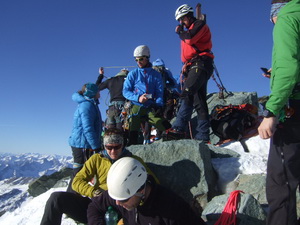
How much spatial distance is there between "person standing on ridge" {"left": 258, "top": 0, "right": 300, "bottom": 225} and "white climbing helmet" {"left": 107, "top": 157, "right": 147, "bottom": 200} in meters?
1.42

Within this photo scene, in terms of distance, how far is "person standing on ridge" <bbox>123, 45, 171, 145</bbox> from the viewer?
22.3 ft

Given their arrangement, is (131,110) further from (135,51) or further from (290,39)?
(290,39)

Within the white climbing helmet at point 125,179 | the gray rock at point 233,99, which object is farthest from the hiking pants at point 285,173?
the gray rock at point 233,99

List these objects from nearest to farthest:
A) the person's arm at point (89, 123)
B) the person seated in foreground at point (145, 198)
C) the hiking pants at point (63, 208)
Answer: the person seated in foreground at point (145, 198) < the hiking pants at point (63, 208) < the person's arm at point (89, 123)

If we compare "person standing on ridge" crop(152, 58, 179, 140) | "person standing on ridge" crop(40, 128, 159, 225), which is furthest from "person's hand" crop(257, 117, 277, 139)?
"person standing on ridge" crop(152, 58, 179, 140)

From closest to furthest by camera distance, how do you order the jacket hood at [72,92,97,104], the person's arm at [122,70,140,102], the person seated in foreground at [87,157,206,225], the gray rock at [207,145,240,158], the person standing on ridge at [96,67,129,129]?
the person seated in foreground at [87,157,206,225], the gray rock at [207,145,240,158], the jacket hood at [72,92,97,104], the person's arm at [122,70,140,102], the person standing on ridge at [96,67,129,129]

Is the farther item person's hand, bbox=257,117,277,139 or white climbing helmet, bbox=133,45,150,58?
white climbing helmet, bbox=133,45,150,58

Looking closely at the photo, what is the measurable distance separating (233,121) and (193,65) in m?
2.00

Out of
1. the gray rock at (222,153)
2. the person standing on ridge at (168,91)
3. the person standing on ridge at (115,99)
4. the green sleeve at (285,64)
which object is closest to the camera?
the green sleeve at (285,64)

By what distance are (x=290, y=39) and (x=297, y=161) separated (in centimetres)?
117

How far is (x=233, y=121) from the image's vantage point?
7.12 metres

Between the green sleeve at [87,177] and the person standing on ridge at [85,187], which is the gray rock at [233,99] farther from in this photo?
the green sleeve at [87,177]

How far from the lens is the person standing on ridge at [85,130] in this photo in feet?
20.1

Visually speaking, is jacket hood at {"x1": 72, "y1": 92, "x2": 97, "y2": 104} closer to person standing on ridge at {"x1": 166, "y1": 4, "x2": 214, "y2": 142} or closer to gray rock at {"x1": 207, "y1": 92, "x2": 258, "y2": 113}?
person standing on ridge at {"x1": 166, "y1": 4, "x2": 214, "y2": 142}
